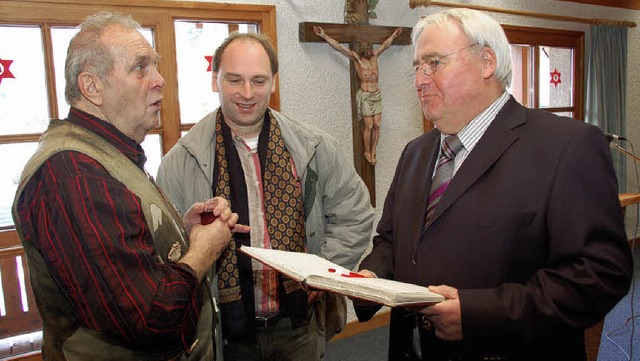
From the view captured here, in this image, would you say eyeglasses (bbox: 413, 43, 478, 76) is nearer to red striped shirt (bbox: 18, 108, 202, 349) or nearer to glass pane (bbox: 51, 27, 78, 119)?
red striped shirt (bbox: 18, 108, 202, 349)

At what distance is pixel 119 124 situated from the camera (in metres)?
1.29

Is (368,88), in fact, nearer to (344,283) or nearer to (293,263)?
(293,263)

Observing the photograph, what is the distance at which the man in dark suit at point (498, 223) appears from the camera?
1121 mm

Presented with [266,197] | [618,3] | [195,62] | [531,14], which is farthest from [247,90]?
[618,3]

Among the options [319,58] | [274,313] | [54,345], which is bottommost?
[274,313]

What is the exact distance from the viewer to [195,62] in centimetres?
306

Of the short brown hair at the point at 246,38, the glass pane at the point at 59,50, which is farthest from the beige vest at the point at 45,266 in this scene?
the glass pane at the point at 59,50

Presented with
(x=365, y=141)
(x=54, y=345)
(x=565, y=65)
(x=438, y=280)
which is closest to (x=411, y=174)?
(x=438, y=280)

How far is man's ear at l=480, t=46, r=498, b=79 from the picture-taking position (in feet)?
4.38

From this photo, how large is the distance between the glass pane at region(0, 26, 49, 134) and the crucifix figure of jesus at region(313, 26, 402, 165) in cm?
161

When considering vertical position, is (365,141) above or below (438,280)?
above

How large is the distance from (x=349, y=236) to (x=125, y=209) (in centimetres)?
100

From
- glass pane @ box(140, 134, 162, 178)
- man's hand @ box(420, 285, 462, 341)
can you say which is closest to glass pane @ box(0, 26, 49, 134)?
glass pane @ box(140, 134, 162, 178)

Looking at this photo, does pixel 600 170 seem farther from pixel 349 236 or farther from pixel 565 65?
pixel 565 65
